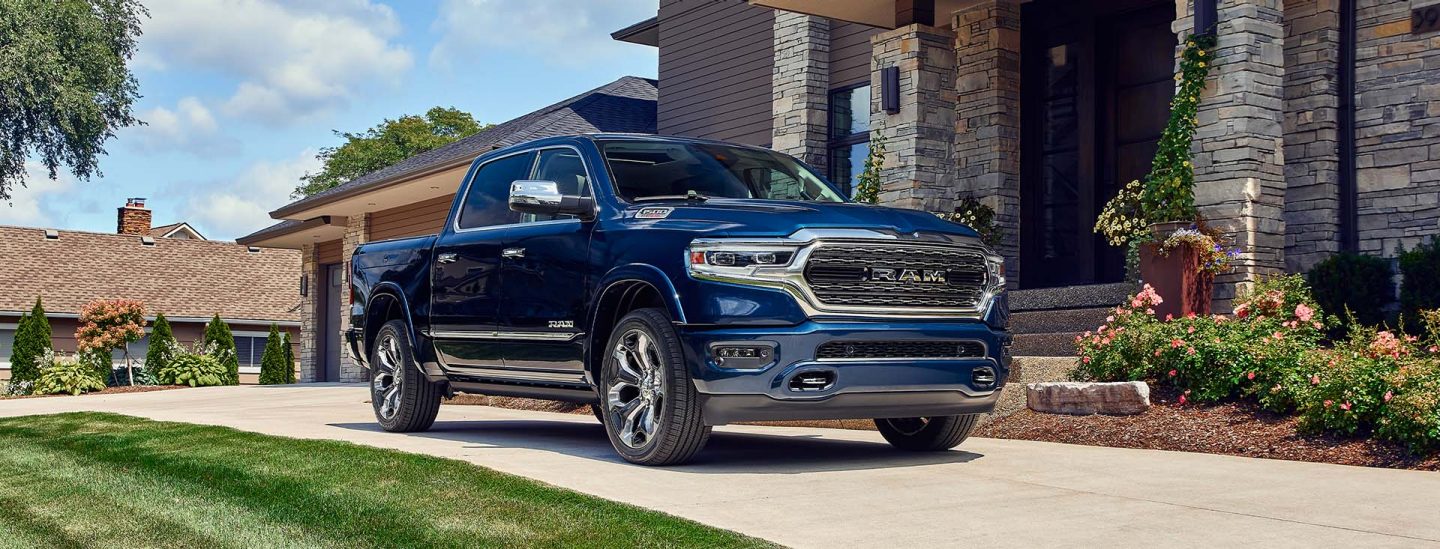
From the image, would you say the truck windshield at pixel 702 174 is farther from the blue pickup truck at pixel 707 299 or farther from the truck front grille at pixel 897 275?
the truck front grille at pixel 897 275

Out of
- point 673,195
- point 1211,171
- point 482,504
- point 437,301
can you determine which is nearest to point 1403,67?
point 1211,171

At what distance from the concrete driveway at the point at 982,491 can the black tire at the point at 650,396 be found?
0.40ft

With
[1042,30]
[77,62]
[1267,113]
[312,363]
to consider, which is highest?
[77,62]

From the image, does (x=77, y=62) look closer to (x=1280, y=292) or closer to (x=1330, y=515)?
(x=1280, y=292)

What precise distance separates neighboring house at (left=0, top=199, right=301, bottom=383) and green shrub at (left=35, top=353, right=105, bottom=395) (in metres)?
13.7

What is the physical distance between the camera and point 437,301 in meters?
9.16

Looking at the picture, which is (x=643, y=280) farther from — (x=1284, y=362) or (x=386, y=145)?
(x=386, y=145)

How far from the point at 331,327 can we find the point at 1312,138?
2292cm

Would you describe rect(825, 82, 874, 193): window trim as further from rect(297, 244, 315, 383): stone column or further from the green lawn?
rect(297, 244, 315, 383): stone column

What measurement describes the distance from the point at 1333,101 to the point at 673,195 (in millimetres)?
6923

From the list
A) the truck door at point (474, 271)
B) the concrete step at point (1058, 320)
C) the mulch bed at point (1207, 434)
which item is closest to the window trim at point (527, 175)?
the truck door at point (474, 271)

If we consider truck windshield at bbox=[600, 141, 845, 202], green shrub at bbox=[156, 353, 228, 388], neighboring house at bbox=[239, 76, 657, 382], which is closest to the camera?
truck windshield at bbox=[600, 141, 845, 202]

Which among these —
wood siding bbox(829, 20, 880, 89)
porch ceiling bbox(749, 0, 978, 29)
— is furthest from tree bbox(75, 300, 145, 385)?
porch ceiling bbox(749, 0, 978, 29)

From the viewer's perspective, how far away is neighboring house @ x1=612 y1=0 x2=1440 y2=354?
11.5 meters
